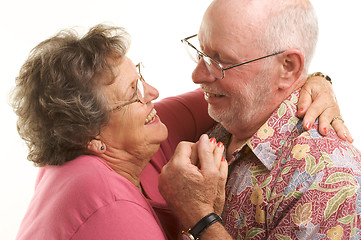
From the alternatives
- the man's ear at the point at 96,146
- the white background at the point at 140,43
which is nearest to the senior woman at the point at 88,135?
the man's ear at the point at 96,146

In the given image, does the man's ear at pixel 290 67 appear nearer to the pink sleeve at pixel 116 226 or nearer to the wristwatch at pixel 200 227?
the wristwatch at pixel 200 227

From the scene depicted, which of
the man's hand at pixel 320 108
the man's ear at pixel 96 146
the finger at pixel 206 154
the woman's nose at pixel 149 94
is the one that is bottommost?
the finger at pixel 206 154

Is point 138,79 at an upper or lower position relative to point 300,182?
upper

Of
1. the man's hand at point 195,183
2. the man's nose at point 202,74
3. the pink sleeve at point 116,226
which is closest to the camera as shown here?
the pink sleeve at point 116,226

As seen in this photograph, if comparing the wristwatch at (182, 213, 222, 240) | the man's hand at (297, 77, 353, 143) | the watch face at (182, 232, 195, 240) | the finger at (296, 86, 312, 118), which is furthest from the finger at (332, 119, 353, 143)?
the watch face at (182, 232, 195, 240)

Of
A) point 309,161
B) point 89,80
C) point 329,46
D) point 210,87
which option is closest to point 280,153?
point 309,161

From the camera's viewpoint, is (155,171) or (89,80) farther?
(155,171)

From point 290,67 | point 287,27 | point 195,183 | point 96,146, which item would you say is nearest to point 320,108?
point 290,67

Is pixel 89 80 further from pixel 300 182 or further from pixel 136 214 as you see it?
pixel 300 182

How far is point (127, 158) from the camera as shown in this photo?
172 centimetres

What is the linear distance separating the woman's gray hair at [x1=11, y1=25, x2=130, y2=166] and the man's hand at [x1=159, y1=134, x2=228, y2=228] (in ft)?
1.05

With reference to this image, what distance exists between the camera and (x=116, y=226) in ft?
4.40

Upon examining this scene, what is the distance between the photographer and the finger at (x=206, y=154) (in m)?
1.63

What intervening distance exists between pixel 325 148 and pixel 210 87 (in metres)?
0.53
